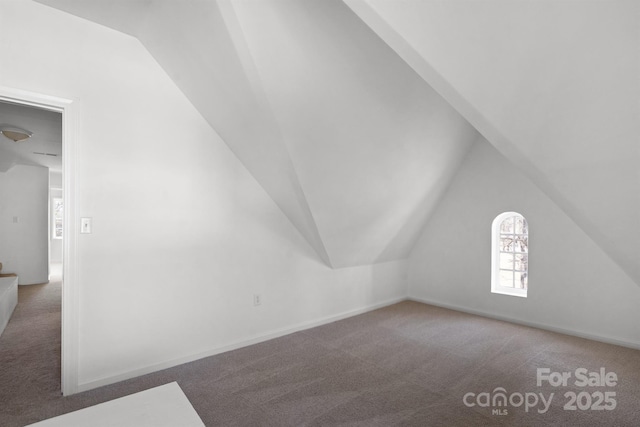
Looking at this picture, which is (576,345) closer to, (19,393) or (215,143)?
(215,143)

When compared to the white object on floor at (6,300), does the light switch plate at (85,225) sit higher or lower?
higher

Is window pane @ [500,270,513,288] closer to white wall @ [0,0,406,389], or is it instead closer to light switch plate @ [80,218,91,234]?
white wall @ [0,0,406,389]

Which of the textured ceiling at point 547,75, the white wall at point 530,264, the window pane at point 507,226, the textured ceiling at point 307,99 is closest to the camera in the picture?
the textured ceiling at point 547,75

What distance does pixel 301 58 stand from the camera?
7.41 feet

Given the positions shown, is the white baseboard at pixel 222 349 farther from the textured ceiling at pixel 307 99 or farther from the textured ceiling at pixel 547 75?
the textured ceiling at pixel 547 75

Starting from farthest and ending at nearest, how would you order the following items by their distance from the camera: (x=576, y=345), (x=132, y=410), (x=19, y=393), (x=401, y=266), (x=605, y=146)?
(x=401, y=266), (x=576, y=345), (x=19, y=393), (x=605, y=146), (x=132, y=410)

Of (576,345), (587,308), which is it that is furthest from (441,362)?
(587,308)

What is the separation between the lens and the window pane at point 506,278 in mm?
→ 4461

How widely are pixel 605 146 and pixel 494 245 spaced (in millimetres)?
2971

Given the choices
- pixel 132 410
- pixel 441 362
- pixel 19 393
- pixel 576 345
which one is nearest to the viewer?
pixel 132 410

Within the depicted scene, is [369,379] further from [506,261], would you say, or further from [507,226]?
[507,226]

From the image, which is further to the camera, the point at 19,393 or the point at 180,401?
the point at 19,393

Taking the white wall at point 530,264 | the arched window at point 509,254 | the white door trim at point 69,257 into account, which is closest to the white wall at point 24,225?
the white door trim at point 69,257

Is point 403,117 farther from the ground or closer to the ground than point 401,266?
farther from the ground
